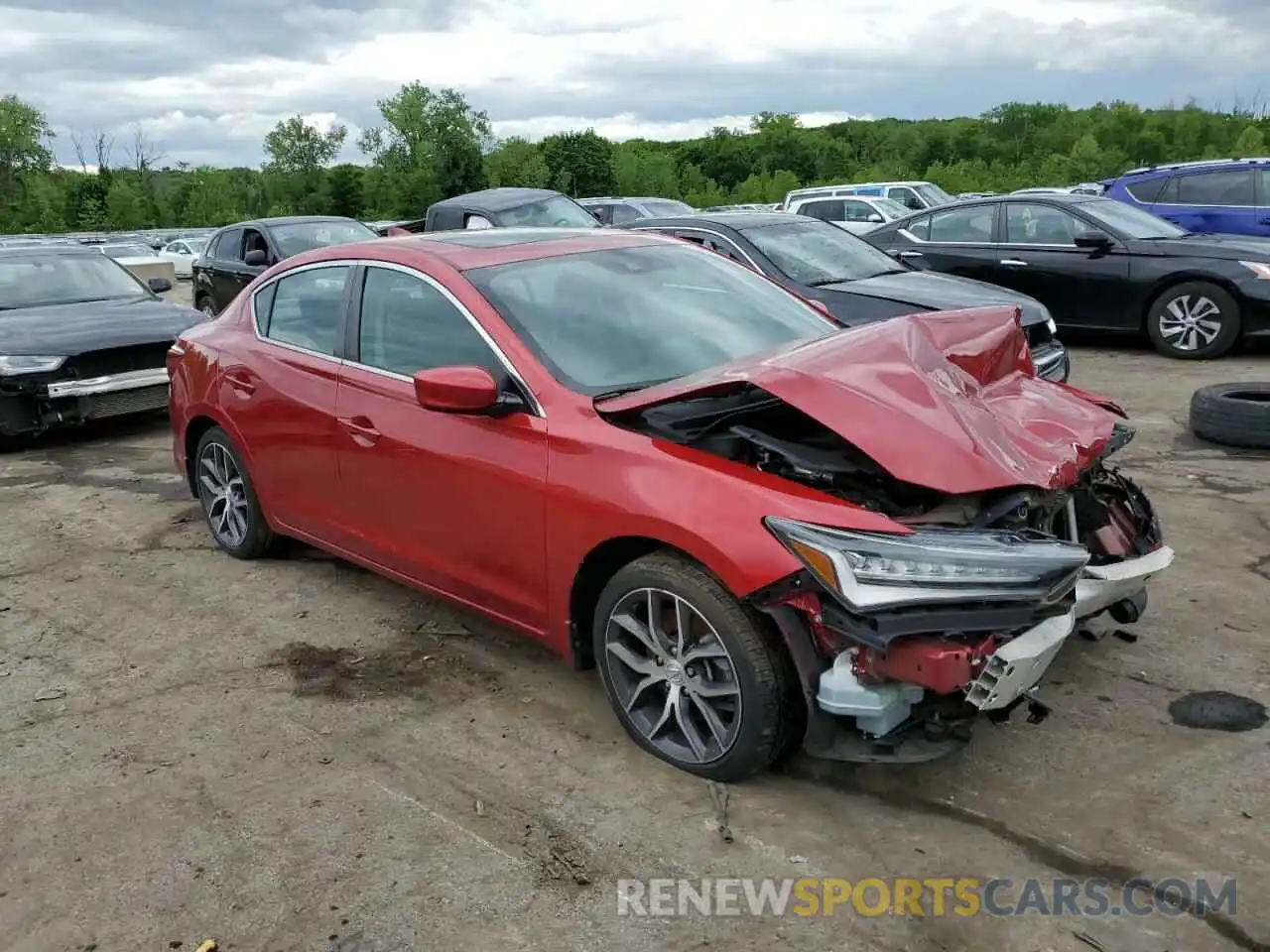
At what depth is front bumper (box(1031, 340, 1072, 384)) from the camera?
784 centimetres

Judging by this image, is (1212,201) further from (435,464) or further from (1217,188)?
(435,464)

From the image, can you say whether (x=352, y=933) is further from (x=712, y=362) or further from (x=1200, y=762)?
(x=1200, y=762)

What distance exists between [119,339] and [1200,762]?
307 inches

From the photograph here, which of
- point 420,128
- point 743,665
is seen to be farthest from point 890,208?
point 420,128

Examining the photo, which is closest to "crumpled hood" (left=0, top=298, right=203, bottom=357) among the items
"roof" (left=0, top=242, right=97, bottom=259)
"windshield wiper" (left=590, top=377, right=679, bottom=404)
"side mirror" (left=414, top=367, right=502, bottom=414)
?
"roof" (left=0, top=242, right=97, bottom=259)

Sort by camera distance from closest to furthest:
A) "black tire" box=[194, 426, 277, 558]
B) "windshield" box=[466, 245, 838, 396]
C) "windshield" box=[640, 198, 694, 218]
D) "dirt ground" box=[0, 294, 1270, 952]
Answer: "dirt ground" box=[0, 294, 1270, 952] < "windshield" box=[466, 245, 838, 396] < "black tire" box=[194, 426, 277, 558] < "windshield" box=[640, 198, 694, 218]

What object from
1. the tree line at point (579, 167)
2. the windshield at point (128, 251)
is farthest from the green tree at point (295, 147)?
the windshield at point (128, 251)

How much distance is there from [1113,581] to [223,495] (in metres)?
4.28

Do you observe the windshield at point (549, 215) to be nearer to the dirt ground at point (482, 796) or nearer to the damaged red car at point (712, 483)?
the damaged red car at point (712, 483)

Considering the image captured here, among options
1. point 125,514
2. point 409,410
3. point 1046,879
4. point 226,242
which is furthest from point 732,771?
point 226,242

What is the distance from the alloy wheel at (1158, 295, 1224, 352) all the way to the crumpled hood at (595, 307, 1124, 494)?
6979 mm

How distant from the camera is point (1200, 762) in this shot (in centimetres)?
341

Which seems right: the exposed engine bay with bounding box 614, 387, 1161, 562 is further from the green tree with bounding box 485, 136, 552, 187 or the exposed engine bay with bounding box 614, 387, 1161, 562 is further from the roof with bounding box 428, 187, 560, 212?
the green tree with bounding box 485, 136, 552, 187

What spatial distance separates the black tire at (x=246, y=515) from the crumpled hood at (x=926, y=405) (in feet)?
8.30
